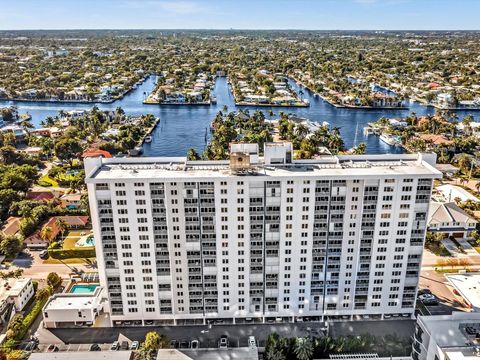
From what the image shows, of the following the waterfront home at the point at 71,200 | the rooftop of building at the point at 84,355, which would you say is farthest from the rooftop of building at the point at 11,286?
the waterfront home at the point at 71,200

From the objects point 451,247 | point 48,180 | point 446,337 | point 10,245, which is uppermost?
point 446,337

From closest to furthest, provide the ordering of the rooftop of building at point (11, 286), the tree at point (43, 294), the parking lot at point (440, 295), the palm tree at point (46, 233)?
1. the parking lot at point (440, 295)
2. the rooftop of building at point (11, 286)
3. the tree at point (43, 294)
4. the palm tree at point (46, 233)

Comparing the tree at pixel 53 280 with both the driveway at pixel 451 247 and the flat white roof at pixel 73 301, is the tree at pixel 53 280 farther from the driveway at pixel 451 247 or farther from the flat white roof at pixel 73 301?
the driveway at pixel 451 247

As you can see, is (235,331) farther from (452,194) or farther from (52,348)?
(452,194)

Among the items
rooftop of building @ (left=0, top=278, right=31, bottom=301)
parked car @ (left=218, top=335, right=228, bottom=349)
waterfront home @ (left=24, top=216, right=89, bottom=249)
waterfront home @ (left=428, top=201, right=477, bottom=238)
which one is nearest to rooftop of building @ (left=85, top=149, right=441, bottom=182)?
parked car @ (left=218, top=335, right=228, bottom=349)

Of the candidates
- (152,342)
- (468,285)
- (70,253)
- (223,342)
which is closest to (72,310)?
(152,342)

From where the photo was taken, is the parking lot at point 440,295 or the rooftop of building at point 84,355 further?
the parking lot at point 440,295

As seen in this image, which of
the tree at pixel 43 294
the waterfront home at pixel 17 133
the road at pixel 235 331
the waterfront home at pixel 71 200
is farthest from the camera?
the waterfront home at pixel 17 133
